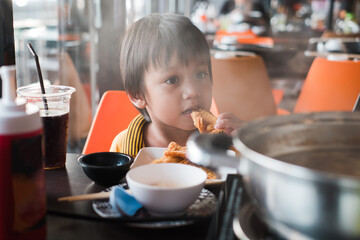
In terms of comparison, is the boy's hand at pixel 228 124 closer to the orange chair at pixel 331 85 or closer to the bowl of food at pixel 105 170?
the bowl of food at pixel 105 170

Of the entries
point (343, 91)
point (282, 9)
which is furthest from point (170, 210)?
point (282, 9)

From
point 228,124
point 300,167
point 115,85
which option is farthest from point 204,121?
point 300,167

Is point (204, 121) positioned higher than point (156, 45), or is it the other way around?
point (156, 45)

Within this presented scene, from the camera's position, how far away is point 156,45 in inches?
60.1

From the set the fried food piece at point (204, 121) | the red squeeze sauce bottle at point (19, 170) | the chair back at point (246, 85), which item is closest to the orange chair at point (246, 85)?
the chair back at point (246, 85)

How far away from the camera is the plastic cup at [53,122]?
3.77ft

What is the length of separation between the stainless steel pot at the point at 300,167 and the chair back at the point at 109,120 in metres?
0.93

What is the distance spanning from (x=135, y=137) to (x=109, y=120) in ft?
0.52

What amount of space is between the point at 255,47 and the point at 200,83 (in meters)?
1.45

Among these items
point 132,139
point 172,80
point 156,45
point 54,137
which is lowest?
point 132,139

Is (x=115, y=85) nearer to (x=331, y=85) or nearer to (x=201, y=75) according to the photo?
(x=201, y=75)

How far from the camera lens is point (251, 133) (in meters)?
0.69

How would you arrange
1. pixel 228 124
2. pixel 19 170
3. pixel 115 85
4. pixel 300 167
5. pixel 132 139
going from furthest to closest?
pixel 115 85
pixel 132 139
pixel 228 124
pixel 19 170
pixel 300 167

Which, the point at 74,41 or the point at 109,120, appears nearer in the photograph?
the point at 109,120
